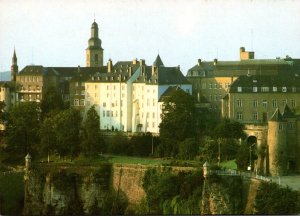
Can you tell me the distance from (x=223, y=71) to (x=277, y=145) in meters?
13.1

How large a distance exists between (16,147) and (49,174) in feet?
18.6

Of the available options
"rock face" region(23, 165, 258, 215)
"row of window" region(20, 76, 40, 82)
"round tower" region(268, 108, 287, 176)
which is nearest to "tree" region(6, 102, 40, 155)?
"rock face" region(23, 165, 258, 215)

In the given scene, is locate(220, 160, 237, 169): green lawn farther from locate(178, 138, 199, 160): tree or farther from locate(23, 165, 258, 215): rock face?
locate(23, 165, 258, 215): rock face

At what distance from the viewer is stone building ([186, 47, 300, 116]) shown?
50.8 m

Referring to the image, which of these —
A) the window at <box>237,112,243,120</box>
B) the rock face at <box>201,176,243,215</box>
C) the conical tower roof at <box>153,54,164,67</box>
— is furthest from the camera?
the conical tower roof at <box>153,54,164,67</box>

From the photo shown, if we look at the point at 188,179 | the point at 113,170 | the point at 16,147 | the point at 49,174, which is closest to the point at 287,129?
the point at 188,179

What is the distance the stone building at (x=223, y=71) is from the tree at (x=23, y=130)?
9.19 meters

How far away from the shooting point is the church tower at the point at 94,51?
55.2 metres

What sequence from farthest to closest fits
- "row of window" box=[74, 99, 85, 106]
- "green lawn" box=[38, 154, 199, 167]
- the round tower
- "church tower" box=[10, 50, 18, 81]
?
"church tower" box=[10, 50, 18, 81] < "row of window" box=[74, 99, 85, 106] < "green lawn" box=[38, 154, 199, 167] < the round tower

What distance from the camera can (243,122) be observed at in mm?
46938

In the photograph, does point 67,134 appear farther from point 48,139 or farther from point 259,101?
point 259,101

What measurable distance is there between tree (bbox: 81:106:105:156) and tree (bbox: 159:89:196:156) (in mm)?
3022

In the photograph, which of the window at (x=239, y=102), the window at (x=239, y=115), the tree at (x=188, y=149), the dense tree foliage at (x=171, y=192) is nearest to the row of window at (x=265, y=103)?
the window at (x=239, y=102)

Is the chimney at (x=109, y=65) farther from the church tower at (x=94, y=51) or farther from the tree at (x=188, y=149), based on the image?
the tree at (x=188, y=149)
